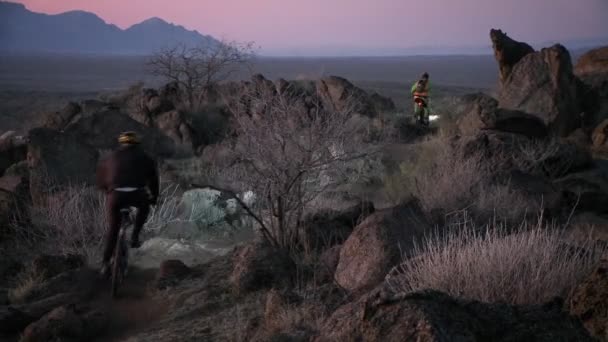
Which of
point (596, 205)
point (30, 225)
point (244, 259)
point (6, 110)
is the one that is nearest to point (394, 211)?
point (244, 259)

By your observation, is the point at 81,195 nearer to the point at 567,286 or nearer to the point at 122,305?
the point at 122,305

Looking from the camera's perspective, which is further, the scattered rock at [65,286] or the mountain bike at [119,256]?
the scattered rock at [65,286]

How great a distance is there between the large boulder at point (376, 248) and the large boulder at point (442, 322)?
226 cm

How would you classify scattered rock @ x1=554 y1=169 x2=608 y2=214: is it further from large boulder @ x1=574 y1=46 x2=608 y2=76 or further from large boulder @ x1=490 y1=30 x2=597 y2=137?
large boulder @ x1=574 y1=46 x2=608 y2=76

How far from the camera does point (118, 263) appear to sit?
24.9 feet

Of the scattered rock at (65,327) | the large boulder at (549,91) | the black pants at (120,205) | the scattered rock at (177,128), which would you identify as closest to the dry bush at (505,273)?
the scattered rock at (65,327)

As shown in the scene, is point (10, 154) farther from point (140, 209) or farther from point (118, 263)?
point (140, 209)

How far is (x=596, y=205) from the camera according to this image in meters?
10.9

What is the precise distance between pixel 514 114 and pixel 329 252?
9119mm

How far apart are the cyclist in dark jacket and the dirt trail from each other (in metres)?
0.86

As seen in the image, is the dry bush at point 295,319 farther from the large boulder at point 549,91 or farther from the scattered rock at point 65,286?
the large boulder at point 549,91

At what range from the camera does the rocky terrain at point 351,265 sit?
13.1 feet

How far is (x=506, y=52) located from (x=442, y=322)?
20.8 metres

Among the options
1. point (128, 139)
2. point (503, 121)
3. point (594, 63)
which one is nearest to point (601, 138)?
point (503, 121)
